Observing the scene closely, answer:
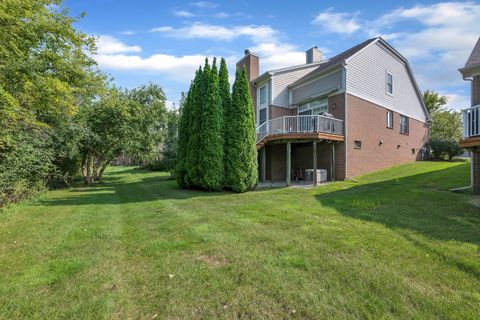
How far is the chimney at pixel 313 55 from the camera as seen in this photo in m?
19.1

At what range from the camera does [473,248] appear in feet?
13.2

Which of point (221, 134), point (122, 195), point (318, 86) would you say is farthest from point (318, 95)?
point (122, 195)

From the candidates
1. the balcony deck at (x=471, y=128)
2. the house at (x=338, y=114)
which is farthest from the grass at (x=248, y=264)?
the house at (x=338, y=114)

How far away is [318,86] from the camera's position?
15.3 metres

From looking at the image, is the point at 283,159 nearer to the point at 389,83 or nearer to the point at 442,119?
the point at 389,83

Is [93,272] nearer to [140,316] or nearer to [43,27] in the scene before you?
[140,316]

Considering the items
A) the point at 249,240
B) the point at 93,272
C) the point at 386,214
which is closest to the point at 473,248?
the point at 386,214

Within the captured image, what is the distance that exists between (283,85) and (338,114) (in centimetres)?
432

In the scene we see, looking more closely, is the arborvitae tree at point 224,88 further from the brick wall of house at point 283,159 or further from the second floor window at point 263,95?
the second floor window at point 263,95

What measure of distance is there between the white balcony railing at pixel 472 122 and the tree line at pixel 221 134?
24.0ft

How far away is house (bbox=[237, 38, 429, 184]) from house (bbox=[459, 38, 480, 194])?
5.18 metres

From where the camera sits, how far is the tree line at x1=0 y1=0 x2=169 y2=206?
7.09 m

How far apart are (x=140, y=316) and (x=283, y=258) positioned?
6.67ft

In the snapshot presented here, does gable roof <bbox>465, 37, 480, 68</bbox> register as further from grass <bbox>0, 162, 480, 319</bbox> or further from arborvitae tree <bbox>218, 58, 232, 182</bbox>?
arborvitae tree <bbox>218, 58, 232, 182</bbox>
